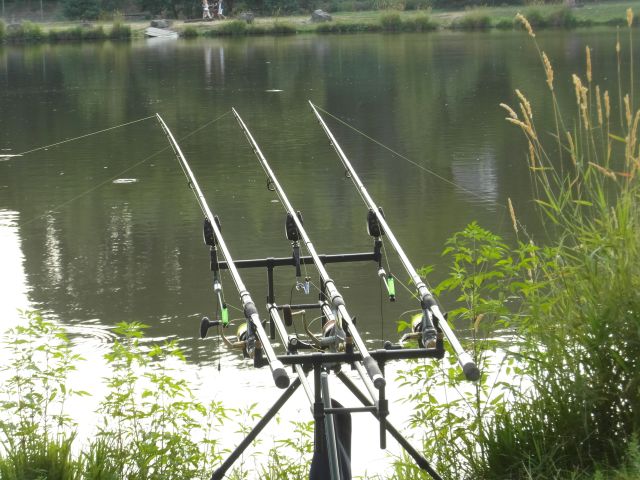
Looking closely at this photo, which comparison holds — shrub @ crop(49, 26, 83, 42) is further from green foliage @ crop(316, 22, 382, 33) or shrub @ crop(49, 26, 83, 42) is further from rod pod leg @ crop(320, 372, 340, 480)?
rod pod leg @ crop(320, 372, 340, 480)

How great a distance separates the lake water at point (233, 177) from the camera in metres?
7.41

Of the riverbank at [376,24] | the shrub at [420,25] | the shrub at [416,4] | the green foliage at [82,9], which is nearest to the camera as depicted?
the riverbank at [376,24]

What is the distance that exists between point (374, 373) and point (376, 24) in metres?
40.9

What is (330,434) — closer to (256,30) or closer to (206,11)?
(256,30)

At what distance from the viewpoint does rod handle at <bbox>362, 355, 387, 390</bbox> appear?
2574 mm

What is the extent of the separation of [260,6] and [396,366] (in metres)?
48.2

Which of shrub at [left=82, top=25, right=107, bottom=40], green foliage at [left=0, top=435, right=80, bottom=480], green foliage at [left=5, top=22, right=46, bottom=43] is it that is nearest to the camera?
green foliage at [left=0, top=435, right=80, bottom=480]

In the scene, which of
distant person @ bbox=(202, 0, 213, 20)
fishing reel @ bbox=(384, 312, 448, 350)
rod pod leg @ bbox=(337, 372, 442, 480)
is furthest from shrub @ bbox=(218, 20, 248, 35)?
fishing reel @ bbox=(384, 312, 448, 350)

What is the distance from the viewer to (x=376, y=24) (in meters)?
42.7

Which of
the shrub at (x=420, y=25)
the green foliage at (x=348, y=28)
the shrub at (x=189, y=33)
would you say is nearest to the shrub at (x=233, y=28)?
the shrub at (x=189, y=33)

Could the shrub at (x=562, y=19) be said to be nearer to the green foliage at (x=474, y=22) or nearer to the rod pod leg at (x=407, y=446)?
the green foliage at (x=474, y=22)

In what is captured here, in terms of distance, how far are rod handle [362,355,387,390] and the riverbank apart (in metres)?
36.7

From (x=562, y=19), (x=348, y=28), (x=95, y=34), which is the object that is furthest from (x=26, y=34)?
(x=562, y=19)

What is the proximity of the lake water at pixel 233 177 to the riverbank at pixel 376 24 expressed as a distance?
44.2 ft
